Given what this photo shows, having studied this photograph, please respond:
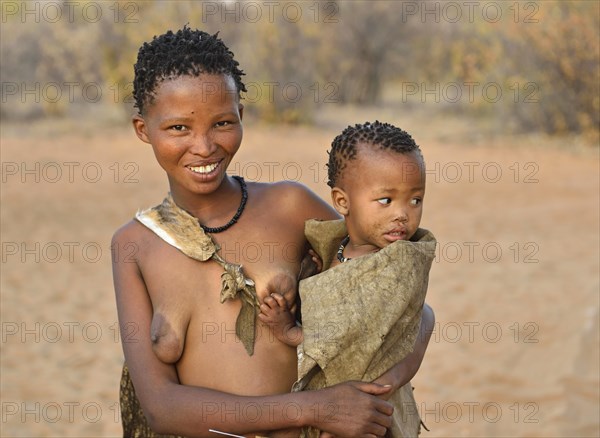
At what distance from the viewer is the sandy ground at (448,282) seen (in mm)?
5176

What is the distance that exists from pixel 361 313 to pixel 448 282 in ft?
18.4

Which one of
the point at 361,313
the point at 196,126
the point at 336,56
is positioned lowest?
the point at 361,313

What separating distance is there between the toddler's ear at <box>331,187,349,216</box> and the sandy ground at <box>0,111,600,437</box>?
2727 millimetres

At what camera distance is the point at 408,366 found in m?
2.36

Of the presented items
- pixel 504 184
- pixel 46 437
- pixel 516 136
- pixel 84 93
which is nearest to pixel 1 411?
pixel 46 437

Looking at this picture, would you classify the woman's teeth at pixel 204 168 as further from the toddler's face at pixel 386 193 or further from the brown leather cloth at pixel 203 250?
the toddler's face at pixel 386 193

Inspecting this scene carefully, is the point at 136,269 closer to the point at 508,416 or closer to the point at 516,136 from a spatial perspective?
the point at 508,416

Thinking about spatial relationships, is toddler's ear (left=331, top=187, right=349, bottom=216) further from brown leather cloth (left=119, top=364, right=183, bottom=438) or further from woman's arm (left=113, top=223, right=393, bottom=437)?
brown leather cloth (left=119, top=364, right=183, bottom=438)

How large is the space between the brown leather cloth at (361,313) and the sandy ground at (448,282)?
270 cm

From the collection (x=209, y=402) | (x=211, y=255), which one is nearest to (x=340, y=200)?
(x=211, y=255)

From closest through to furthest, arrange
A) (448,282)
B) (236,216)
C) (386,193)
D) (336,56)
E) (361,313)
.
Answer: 1. (361,313)
2. (386,193)
3. (236,216)
4. (448,282)
5. (336,56)

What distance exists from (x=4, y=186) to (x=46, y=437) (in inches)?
325

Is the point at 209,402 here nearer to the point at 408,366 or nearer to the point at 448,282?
the point at 408,366

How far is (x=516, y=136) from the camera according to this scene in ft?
52.9
